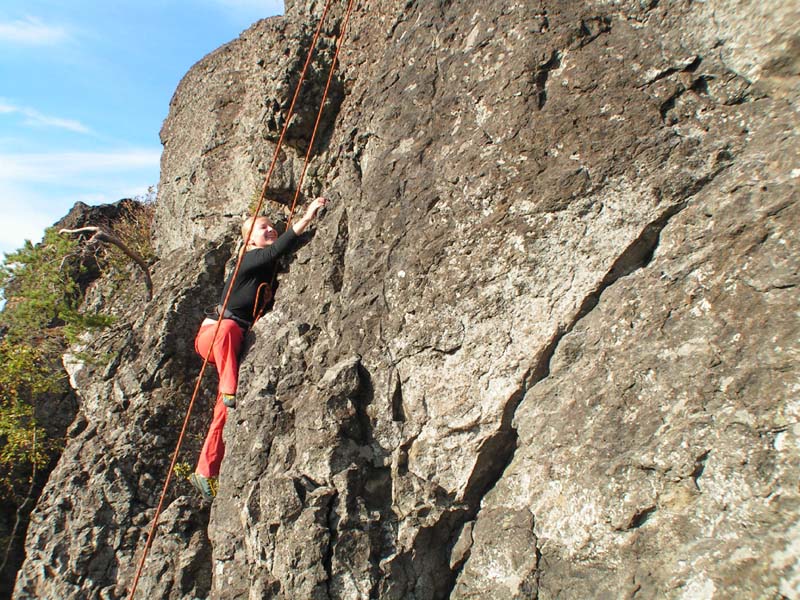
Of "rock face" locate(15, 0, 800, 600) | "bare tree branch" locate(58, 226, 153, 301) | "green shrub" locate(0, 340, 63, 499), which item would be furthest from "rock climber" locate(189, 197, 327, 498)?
"green shrub" locate(0, 340, 63, 499)

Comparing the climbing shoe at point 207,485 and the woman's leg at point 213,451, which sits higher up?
the woman's leg at point 213,451

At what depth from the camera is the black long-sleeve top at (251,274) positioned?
5344 mm

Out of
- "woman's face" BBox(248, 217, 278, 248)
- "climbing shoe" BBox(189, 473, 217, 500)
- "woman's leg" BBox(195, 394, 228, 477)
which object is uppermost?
"woman's face" BBox(248, 217, 278, 248)

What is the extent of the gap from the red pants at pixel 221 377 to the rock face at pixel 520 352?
22 centimetres

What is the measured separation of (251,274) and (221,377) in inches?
36.7

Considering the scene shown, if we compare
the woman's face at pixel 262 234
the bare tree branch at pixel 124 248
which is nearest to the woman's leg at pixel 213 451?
the woman's face at pixel 262 234

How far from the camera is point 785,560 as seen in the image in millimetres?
2842

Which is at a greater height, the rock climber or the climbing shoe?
the rock climber

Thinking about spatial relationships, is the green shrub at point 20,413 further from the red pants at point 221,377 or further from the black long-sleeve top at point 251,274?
the black long-sleeve top at point 251,274

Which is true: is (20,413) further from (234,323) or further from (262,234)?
(262,234)

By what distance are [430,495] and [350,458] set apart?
59cm

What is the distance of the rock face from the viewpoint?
128 inches

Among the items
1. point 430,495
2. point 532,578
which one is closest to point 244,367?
point 430,495

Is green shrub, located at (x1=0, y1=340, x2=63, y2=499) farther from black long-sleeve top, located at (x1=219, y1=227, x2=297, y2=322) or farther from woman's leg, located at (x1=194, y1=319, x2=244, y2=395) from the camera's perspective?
black long-sleeve top, located at (x1=219, y1=227, x2=297, y2=322)
